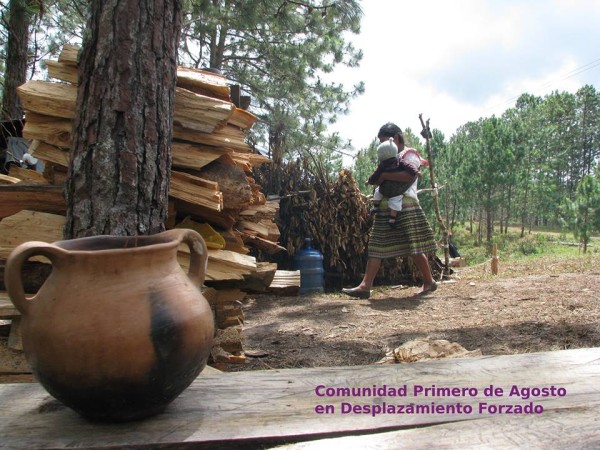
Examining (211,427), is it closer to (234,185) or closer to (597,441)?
(597,441)

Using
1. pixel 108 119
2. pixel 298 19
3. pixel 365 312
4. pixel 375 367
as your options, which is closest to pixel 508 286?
pixel 365 312

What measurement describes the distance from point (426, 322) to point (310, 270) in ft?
8.41

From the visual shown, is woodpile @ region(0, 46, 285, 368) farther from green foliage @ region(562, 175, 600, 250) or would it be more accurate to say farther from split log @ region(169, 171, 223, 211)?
green foliage @ region(562, 175, 600, 250)

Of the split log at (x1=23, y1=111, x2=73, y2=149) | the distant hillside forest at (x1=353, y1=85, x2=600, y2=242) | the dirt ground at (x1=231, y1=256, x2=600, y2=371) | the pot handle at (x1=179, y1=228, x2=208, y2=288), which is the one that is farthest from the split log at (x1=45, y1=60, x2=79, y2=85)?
the distant hillside forest at (x1=353, y1=85, x2=600, y2=242)

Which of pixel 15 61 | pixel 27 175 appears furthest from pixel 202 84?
pixel 15 61

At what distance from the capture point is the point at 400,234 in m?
5.29

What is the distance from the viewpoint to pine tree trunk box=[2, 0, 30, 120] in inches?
242

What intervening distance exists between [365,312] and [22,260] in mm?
3738

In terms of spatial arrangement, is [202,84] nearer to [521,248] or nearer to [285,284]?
[285,284]

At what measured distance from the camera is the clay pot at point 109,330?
1.04 metres

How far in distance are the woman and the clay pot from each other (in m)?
4.19

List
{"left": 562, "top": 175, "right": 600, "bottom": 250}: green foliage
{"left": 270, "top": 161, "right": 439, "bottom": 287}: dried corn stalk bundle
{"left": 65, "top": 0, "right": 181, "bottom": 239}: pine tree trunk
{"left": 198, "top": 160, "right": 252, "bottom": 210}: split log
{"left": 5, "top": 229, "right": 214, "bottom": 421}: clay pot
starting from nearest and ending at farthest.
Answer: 1. {"left": 5, "top": 229, "right": 214, "bottom": 421}: clay pot
2. {"left": 65, "top": 0, "right": 181, "bottom": 239}: pine tree trunk
3. {"left": 198, "top": 160, "right": 252, "bottom": 210}: split log
4. {"left": 270, "top": 161, "right": 439, "bottom": 287}: dried corn stalk bundle
5. {"left": 562, "top": 175, "right": 600, "bottom": 250}: green foliage

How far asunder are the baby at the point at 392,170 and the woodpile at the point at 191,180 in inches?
97.5

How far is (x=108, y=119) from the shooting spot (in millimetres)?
1999
